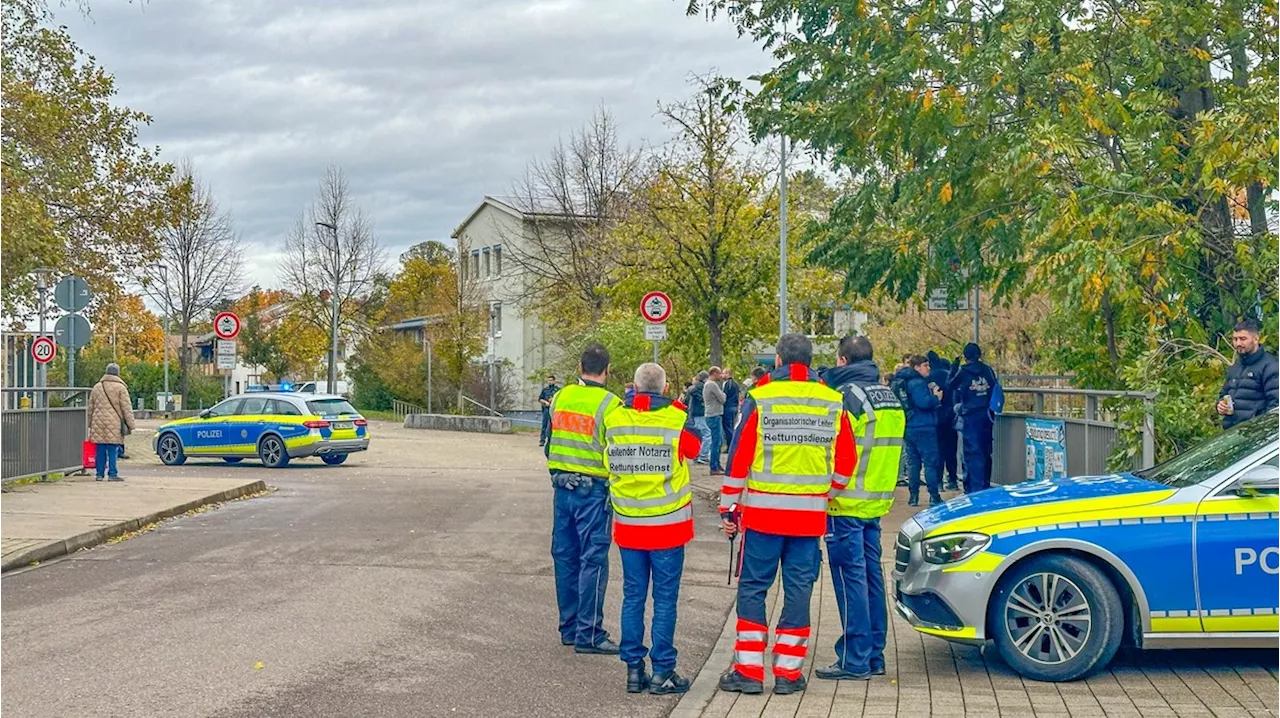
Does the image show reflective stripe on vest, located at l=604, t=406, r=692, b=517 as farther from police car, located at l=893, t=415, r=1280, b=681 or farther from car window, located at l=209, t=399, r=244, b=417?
car window, located at l=209, t=399, r=244, b=417

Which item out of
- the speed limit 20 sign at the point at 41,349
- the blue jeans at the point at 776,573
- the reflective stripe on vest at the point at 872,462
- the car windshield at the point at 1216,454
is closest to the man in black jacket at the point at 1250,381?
the car windshield at the point at 1216,454

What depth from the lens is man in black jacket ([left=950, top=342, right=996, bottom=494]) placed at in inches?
632

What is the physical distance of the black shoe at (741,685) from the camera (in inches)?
289

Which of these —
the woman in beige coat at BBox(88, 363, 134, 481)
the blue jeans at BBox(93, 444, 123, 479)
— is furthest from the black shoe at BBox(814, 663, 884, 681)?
the blue jeans at BBox(93, 444, 123, 479)

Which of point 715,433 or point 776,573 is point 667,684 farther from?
point 715,433

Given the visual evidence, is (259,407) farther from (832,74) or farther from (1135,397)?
(1135,397)

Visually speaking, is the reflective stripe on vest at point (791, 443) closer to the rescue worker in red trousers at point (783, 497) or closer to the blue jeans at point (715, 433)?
the rescue worker in red trousers at point (783, 497)

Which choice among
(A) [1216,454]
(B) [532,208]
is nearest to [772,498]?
(A) [1216,454]

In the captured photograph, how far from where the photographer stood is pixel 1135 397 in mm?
12109

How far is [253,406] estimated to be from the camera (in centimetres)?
2667

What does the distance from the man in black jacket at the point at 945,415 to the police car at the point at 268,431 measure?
13.2m

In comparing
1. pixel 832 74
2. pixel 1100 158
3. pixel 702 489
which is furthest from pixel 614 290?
pixel 1100 158

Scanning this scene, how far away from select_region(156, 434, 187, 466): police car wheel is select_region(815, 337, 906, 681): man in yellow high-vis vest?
21.5 meters

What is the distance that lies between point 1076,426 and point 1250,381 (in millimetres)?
4004
